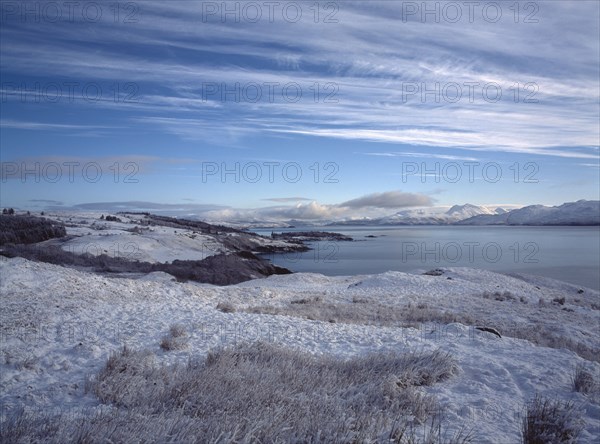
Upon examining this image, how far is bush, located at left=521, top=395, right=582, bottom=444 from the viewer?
15.4 feet

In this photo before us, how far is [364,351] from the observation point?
9.55m

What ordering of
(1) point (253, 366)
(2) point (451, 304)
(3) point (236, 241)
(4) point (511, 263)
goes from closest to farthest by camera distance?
(1) point (253, 366) → (2) point (451, 304) → (4) point (511, 263) → (3) point (236, 241)

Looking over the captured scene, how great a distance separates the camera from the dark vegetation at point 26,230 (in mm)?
31986

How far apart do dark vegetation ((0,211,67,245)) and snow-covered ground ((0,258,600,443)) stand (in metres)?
18.9

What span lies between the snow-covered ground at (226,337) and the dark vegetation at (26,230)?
62.1 feet

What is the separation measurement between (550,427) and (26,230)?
3982 centimetres

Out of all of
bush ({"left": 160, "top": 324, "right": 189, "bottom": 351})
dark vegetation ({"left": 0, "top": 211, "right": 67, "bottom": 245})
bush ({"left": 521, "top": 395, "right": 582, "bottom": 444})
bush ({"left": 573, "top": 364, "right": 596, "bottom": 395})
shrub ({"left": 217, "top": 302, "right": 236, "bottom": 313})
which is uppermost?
dark vegetation ({"left": 0, "top": 211, "right": 67, "bottom": 245})

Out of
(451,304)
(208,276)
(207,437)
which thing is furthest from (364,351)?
(208,276)

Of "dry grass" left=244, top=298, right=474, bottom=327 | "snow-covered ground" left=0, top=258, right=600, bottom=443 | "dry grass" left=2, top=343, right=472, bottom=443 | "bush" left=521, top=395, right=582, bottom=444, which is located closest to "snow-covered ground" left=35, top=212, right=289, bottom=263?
"snow-covered ground" left=0, top=258, right=600, bottom=443

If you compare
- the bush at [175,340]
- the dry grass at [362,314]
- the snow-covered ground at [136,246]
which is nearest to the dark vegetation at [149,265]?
the snow-covered ground at [136,246]

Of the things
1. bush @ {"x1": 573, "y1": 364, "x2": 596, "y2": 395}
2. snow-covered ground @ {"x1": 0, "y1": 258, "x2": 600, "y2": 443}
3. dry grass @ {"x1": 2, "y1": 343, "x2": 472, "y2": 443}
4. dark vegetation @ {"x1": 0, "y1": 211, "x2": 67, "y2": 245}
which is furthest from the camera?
dark vegetation @ {"x1": 0, "y1": 211, "x2": 67, "y2": 245}

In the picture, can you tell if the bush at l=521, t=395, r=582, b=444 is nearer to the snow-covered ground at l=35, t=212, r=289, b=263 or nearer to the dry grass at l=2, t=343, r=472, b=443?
the dry grass at l=2, t=343, r=472, b=443

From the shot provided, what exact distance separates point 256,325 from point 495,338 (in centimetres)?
680

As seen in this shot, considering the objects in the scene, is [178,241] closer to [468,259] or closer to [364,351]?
[364,351]
